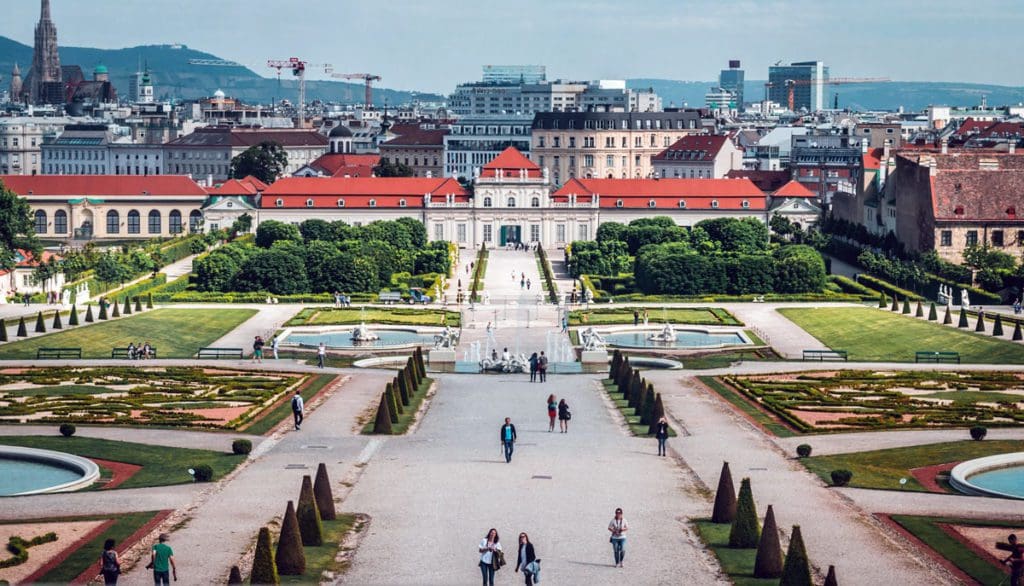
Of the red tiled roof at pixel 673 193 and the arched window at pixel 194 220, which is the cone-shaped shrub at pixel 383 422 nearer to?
the red tiled roof at pixel 673 193

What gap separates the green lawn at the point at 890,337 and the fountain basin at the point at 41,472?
138 feet

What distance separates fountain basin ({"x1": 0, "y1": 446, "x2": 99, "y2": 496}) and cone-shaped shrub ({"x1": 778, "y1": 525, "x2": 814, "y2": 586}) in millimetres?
20963

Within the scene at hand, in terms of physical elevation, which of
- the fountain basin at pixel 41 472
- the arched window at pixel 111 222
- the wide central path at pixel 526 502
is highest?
the arched window at pixel 111 222

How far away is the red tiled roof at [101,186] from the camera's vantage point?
542 feet

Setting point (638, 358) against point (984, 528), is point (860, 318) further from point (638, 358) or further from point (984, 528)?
point (984, 528)

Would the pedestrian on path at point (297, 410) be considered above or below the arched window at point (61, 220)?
below

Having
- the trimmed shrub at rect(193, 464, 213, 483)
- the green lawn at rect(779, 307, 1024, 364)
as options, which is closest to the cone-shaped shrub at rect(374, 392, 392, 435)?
the trimmed shrub at rect(193, 464, 213, 483)

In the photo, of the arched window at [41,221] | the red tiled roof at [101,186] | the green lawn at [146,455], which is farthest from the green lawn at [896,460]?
the arched window at [41,221]

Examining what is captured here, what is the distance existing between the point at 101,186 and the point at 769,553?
132 metres

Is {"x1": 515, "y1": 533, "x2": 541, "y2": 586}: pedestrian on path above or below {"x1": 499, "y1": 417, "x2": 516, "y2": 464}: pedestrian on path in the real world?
below

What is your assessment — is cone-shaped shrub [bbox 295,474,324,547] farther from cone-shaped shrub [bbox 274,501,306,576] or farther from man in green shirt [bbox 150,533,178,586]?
man in green shirt [bbox 150,533,178,586]

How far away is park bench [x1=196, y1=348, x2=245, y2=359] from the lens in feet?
278

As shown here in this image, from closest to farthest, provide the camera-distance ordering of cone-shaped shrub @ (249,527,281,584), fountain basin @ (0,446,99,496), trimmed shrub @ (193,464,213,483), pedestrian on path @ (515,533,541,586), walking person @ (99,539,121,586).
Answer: cone-shaped shrub @ (249,527,281,584), walking person @ (99,539,121,586), pedestrian on path @ (515,533,541,586), fountain basin @ (0,446,99,496), trimmed shrub @ (193,464,213,483)

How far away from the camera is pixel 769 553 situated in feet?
137
